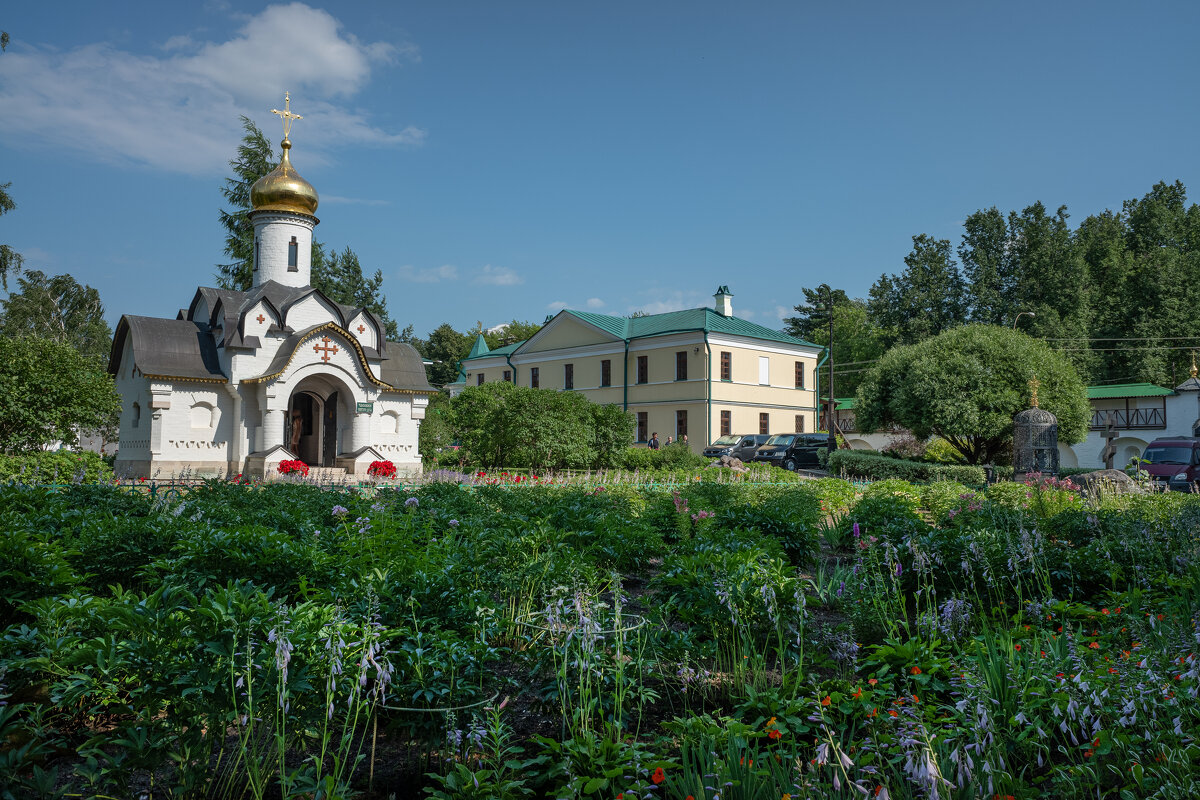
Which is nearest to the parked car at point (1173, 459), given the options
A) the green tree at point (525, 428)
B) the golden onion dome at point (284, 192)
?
the green tree at point (525, 428)

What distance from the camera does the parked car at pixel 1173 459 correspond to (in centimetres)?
1992

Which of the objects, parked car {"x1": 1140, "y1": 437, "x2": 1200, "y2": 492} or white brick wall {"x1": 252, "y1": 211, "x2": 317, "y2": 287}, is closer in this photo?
parked car {"x1": 1140, "y1": 437, "x2": 1200, "y2": 492}

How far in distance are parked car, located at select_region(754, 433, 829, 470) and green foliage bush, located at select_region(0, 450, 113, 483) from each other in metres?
24.3

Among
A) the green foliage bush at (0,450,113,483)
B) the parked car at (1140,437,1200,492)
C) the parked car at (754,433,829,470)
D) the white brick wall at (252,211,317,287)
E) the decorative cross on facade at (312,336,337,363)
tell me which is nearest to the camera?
the green foliage bush at (0,450,113,483)

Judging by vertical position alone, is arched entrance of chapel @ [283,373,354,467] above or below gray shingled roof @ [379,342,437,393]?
below

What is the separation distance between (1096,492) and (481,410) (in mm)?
15009

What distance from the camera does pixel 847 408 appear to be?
51000mm

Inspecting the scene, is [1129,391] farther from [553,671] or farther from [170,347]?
[553,671]

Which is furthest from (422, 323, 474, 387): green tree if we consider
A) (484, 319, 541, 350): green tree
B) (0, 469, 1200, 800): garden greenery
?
(0, 469, 1200, 800): garden greenery

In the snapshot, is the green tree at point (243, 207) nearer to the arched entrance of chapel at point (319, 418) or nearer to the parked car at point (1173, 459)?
the arched entrance of chapel at point (319, 418)

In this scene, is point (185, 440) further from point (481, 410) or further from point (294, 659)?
point (294, 659)

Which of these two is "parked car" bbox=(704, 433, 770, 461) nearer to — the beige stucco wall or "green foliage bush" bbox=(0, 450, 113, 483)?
the beige stucco wall

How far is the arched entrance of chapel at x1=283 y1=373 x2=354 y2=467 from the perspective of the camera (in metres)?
25.3

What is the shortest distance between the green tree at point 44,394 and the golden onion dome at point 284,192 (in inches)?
449
